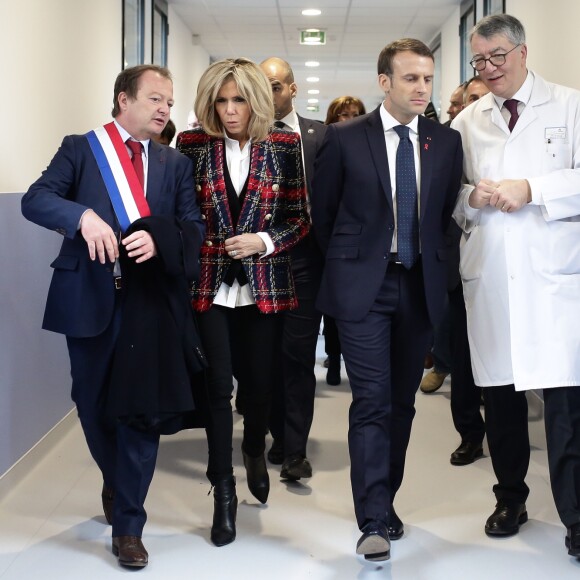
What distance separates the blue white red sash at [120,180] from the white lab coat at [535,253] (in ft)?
3.64

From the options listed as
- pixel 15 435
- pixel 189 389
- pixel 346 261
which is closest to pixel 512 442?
pixel 346 261

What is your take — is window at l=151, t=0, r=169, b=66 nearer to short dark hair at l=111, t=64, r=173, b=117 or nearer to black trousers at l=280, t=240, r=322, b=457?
black trousers at l=280, t=240, r=322, b=457

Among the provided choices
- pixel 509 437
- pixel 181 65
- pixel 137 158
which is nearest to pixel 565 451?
pixel 509 437

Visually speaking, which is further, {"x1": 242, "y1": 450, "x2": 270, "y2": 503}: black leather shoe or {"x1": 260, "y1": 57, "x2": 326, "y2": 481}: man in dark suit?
{"x1": 260, "y1": 57, "x2": 326, "y2": 481}: man in dark suit

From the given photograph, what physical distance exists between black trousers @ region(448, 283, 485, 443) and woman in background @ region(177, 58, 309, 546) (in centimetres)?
118

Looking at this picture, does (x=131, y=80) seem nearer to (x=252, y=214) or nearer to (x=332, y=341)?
(x=252, y=214)

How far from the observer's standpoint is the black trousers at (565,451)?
10.0 ft

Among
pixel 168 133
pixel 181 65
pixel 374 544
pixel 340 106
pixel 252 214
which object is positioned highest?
pixel 181 65

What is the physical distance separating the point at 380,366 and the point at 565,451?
676mm

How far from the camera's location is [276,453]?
13.8 feet

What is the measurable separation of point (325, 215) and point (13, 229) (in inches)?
57.4

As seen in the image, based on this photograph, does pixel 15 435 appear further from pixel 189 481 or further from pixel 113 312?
pixel 113 312

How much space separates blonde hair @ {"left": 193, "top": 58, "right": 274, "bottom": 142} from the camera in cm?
312

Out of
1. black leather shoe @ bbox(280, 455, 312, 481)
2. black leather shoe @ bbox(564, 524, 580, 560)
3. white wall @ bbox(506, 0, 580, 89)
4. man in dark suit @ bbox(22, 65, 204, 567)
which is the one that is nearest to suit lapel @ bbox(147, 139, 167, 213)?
man in dark suit @ bbox(22, 65, 204, 567)
